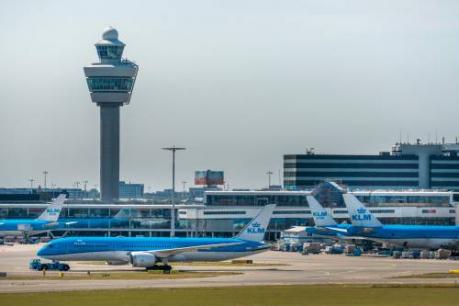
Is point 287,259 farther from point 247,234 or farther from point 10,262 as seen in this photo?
point 10,262

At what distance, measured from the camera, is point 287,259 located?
562ft

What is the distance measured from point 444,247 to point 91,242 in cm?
6275

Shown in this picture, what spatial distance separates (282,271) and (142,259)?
1559 cm

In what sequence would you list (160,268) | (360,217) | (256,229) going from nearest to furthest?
(160,268) → (256,229) → (360,217)

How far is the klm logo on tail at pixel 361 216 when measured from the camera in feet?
612

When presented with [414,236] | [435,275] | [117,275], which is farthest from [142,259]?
[414,236]

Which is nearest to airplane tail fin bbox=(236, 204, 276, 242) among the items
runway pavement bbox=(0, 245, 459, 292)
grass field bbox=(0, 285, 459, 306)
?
runway pavement bbox=(0, 245, 459, 292)

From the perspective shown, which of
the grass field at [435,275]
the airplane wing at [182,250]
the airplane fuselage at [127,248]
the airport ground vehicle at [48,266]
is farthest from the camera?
the airplane wing at [182,250]

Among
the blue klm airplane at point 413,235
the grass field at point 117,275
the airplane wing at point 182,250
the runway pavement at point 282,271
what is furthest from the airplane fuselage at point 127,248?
the blue klm airplane at point 413,235

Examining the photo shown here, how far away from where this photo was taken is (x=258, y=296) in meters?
102

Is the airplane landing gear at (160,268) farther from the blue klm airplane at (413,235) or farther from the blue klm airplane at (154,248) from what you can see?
the blue klm airplane at (413,235)

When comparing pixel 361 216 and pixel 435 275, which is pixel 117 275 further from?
pixel 361 216

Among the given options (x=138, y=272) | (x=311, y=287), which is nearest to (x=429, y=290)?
(x=311, y=287)

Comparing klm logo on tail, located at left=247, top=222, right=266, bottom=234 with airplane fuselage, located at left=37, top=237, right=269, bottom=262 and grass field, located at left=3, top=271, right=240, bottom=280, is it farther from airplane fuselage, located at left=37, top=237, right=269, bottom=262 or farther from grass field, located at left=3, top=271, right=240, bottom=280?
grass field, located at left=3, top=271, right=240, bottom=280
